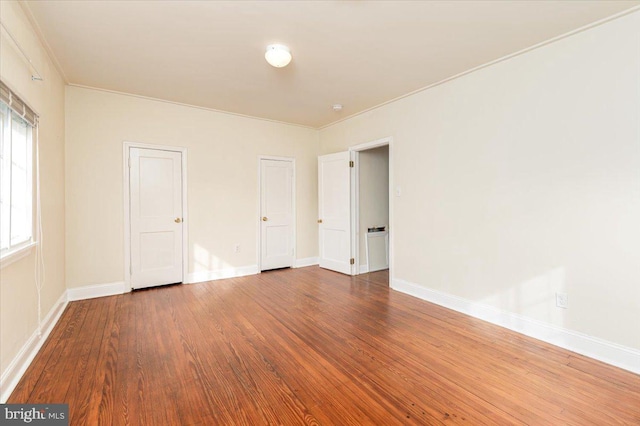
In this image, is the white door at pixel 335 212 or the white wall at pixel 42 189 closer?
the white wall at pixel 42 189

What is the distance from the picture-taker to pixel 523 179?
2771 mm

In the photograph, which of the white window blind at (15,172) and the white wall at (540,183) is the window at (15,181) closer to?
the white window blind at (15,172)

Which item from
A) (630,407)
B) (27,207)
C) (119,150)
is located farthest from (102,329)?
(630,407)

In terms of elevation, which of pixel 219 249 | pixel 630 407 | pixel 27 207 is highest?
pixel 27 207

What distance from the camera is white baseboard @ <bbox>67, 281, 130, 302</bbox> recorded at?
144 inches

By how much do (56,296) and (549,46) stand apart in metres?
5.44

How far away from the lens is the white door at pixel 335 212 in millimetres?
4891

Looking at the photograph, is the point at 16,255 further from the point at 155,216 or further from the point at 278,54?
the point at 278,54

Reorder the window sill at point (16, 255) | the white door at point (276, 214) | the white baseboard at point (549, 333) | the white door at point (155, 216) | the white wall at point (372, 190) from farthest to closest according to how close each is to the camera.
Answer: the white door at point (276, 214), the white wall at point (372, 190), the white door at point (155, 216), the white baseboard at point (549, 333), the window sill at point (16, 255)

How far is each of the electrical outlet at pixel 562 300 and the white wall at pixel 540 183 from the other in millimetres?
38

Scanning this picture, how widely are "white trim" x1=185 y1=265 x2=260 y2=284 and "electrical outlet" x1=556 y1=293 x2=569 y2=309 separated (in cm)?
403

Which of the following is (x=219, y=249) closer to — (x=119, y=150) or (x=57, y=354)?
(x=119, y=150)

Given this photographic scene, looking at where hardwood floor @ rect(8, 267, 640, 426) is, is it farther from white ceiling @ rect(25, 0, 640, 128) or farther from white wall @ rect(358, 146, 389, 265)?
white ceiling @ rect(25, 0, 640, 128)

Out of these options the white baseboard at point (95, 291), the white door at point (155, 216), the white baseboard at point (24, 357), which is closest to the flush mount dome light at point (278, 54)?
the white door at point (155, 216)
